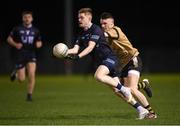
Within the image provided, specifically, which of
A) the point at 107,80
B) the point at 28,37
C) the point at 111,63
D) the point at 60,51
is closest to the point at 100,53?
the point at 111,63

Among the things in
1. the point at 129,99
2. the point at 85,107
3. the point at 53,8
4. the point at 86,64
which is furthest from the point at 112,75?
the point at 53,8

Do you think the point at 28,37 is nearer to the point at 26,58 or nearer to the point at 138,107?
the point at 26,58

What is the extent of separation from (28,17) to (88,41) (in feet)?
19.9

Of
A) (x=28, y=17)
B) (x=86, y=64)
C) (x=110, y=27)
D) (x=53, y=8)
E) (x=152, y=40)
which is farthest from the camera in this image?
(x=53, y=8)

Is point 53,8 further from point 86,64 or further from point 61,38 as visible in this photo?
point 86,64

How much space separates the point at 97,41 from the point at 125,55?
2.76ft

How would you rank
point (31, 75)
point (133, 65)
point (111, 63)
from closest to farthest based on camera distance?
point (111, 63) → point (133, 65) → point (31, 75)

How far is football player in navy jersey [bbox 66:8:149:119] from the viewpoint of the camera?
1466 cm

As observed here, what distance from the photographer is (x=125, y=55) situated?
1534 cm

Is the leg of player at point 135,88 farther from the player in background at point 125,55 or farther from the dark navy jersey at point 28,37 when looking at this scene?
the dark navy jersey at point 28,37

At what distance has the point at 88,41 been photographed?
1485cm

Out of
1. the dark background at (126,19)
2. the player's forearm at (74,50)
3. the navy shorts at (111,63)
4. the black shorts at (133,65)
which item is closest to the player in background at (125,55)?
the black shorts at (133,65)

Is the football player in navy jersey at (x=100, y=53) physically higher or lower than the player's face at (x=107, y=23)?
lower

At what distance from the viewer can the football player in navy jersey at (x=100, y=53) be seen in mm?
14664
